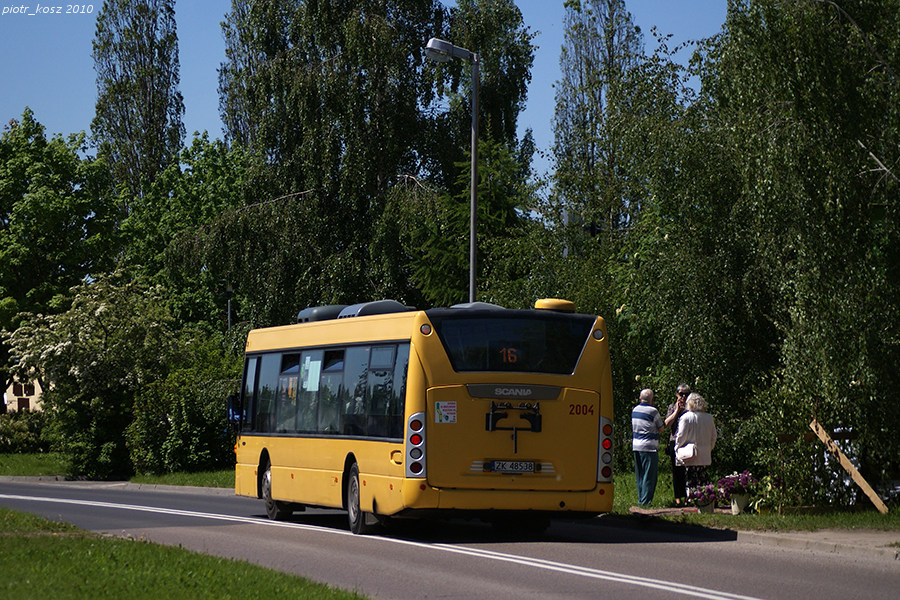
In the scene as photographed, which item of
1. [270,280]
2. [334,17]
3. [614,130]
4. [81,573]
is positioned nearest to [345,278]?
[270,280]

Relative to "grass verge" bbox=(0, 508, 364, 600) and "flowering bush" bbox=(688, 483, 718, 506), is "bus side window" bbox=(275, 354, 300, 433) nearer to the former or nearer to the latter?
"grass verge" bbox=(0, 508, 364, 600)

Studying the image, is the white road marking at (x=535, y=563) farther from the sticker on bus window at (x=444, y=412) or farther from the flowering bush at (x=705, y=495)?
the flowering bush at (x=705, y=495)

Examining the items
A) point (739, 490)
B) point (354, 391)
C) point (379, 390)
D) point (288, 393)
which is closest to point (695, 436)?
point (739, 490)

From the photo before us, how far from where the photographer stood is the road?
1154 cm

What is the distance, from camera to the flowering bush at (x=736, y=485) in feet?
61.0

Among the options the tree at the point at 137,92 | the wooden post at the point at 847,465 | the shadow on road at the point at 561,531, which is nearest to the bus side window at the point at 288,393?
the shadow on road at the point at 561,531

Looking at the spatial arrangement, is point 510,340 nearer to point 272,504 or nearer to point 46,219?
point 272,504

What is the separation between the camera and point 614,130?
25703 mm

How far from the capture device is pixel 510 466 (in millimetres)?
16406

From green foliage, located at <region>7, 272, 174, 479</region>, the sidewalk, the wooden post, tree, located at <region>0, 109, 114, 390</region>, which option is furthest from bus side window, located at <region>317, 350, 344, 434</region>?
tree, located at <region>0, 109, 114, 390</region>

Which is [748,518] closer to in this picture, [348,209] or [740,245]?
[740,245]

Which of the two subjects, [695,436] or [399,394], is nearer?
[399,394]

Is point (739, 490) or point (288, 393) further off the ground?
point (288, 393)

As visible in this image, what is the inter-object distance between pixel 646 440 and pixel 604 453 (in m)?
3.41
